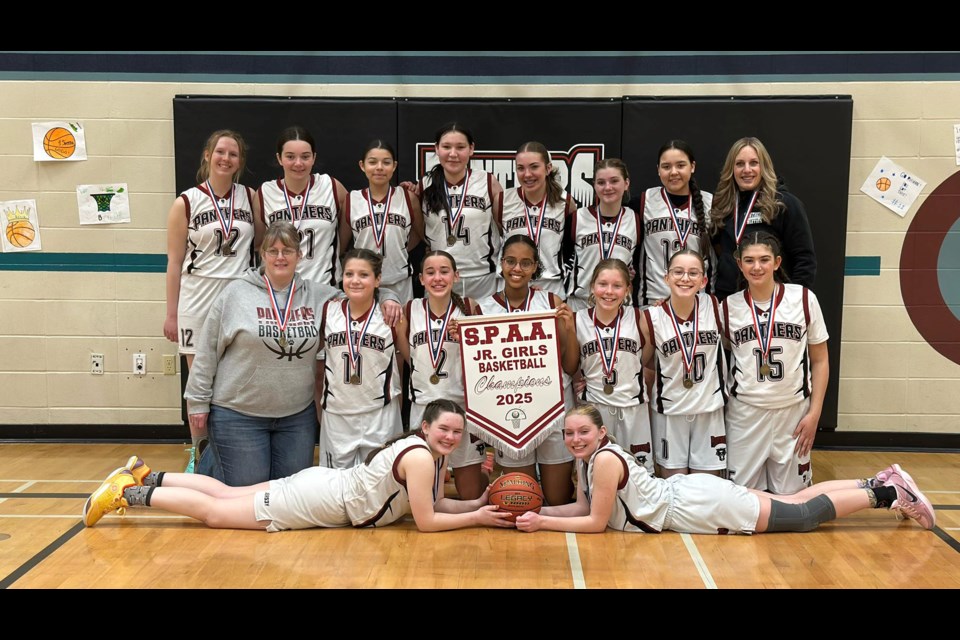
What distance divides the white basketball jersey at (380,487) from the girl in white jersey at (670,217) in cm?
198

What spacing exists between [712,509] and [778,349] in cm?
108

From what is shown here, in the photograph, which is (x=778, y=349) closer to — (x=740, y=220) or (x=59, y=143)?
(x=740, y=220)

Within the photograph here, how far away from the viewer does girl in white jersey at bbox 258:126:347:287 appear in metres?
5.72

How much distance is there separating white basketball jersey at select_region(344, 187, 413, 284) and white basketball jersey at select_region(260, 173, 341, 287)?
149 mm

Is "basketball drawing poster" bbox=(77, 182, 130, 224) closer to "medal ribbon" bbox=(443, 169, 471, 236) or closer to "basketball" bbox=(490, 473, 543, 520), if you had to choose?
"medal ribbon" bbox=(443, 169, 471, 236)

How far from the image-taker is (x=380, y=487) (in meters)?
4.79

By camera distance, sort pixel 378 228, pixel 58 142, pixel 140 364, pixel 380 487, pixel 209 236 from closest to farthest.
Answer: pixel 380 487 → pixel 209 236 → pixel 378 228 → pixel 58 142 → pixel 140 364

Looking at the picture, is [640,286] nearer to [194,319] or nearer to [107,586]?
[194,319]

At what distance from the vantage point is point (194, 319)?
585 cm

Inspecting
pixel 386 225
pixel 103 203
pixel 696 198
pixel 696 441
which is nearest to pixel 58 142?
pixel 103 203

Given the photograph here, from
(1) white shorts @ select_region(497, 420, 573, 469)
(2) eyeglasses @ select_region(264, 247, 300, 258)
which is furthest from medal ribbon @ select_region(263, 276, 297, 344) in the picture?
(1) white shorts @ select_region(497, 420, 573, 469)

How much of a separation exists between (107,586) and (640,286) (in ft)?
12.1

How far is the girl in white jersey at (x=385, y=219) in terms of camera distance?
5.70 meters

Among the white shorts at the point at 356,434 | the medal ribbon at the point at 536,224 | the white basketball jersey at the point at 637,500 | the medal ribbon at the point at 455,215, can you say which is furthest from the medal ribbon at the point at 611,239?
the white shorts at the point at 356,434
